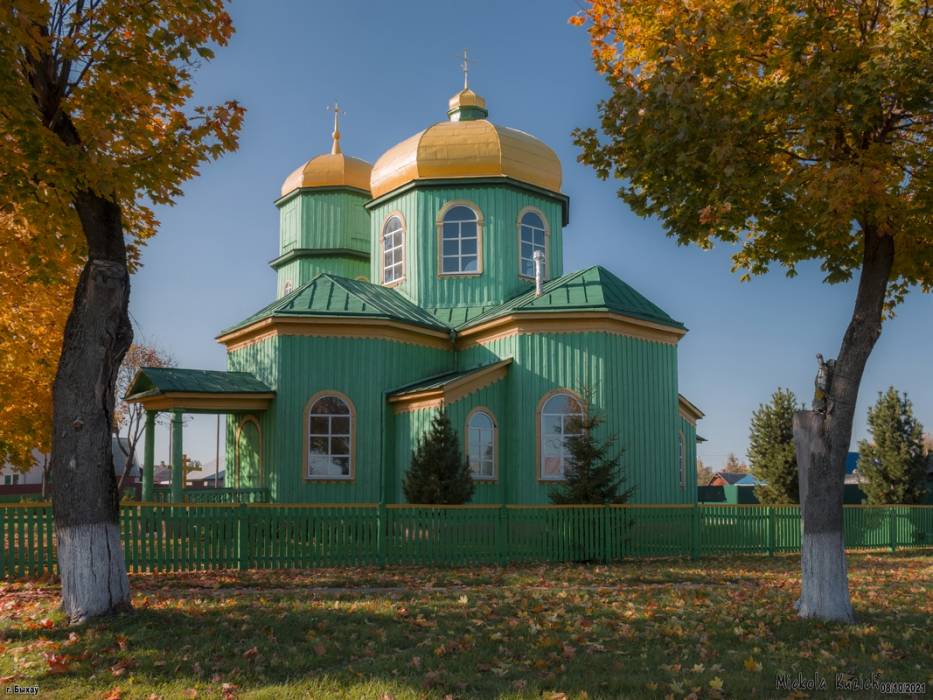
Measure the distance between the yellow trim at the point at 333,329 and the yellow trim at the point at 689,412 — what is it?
6448 millimetres

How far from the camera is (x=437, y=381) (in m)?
18.7

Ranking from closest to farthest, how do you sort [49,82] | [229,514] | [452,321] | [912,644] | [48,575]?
1. [912,644]
2. [49,82]
3. [48,575]
4. [229,514]
5. [452,321]

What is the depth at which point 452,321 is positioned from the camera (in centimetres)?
2088

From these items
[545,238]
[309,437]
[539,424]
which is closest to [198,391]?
[309,437]

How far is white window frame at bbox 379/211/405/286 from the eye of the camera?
72.8ft

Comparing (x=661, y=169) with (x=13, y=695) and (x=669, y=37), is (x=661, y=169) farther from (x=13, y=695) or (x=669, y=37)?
(x=13, y=695)

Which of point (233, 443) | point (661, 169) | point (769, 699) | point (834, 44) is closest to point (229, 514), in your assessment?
point (233, 443)

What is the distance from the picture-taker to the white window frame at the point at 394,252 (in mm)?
22203

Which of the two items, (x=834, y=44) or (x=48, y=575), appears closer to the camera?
(x=834, y=44)

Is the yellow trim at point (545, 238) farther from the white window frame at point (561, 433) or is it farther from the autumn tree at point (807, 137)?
the autumn tree at point (807, 137)

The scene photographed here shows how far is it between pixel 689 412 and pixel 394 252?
858cm

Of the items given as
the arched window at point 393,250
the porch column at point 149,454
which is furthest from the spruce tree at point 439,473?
the arched window at point 393,250

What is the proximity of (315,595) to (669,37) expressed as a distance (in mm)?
7494

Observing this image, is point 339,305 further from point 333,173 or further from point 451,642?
point 451,642
